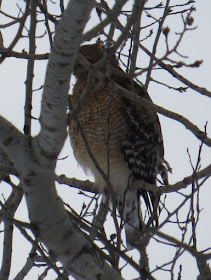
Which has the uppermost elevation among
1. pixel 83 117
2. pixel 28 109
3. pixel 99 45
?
pixel 99 45

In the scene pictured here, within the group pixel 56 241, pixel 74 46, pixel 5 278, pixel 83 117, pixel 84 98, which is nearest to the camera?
pixel 74 46

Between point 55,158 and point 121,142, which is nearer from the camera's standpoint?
point 55,158

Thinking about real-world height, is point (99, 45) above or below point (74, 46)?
above

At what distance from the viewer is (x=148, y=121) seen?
640 centimetres

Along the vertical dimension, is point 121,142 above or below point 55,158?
above

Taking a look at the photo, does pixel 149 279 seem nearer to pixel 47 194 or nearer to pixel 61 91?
→ pixel 47 194

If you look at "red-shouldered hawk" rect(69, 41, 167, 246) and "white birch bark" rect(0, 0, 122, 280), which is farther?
"red-shouldered hawk" rect(69, 41, 167, 246)

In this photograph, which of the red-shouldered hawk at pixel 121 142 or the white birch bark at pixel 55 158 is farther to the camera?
the red-shouldered hawk at pixel 121 142

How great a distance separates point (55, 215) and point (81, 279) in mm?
403

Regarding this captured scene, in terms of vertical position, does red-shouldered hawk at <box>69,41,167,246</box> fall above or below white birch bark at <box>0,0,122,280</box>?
above

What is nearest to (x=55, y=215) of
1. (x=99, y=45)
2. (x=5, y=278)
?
(x=5, y=278)

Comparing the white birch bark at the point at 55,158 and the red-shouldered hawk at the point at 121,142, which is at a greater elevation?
the red-shouldered hawk at the point at 121,142

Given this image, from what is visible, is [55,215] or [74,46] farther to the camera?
[55,215]

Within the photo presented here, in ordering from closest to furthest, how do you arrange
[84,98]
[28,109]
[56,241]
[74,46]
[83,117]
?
[74,46], [84,98], [56,241], [28,109], [83,117]
